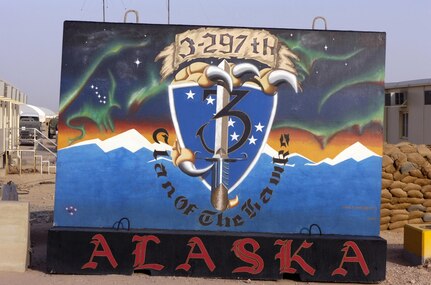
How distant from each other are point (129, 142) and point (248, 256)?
1923mm

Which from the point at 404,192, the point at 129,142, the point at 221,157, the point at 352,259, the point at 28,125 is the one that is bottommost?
the point at 352,259

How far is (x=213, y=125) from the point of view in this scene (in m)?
7.81

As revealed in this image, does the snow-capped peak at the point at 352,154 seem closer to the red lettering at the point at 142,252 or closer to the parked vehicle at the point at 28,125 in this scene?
the red lettering at the point at 142,252

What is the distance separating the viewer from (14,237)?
795 cm

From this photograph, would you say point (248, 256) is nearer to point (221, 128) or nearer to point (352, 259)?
point (352, 259)

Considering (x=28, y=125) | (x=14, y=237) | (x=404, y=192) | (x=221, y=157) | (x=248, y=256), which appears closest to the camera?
(x=248, y=256)

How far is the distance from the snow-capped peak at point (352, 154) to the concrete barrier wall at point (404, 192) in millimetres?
3984

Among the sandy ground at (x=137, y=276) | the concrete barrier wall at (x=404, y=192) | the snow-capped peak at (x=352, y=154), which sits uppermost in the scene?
the snow-capped peak at (x=352, y=154)

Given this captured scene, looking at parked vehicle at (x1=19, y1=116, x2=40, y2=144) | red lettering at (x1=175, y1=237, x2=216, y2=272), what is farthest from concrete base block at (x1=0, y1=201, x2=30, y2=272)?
parked vehicle at (x1=19, y1=116, x2=40, y2=144)

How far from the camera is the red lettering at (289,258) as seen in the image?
770cm

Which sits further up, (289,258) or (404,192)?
(404,192)

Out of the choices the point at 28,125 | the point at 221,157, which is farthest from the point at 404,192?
the point at 28,125

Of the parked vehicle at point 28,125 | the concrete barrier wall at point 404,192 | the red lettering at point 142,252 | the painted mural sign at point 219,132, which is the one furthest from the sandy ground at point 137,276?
the parked vehicle at point 28,125

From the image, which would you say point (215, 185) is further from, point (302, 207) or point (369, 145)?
point (369, 145)
